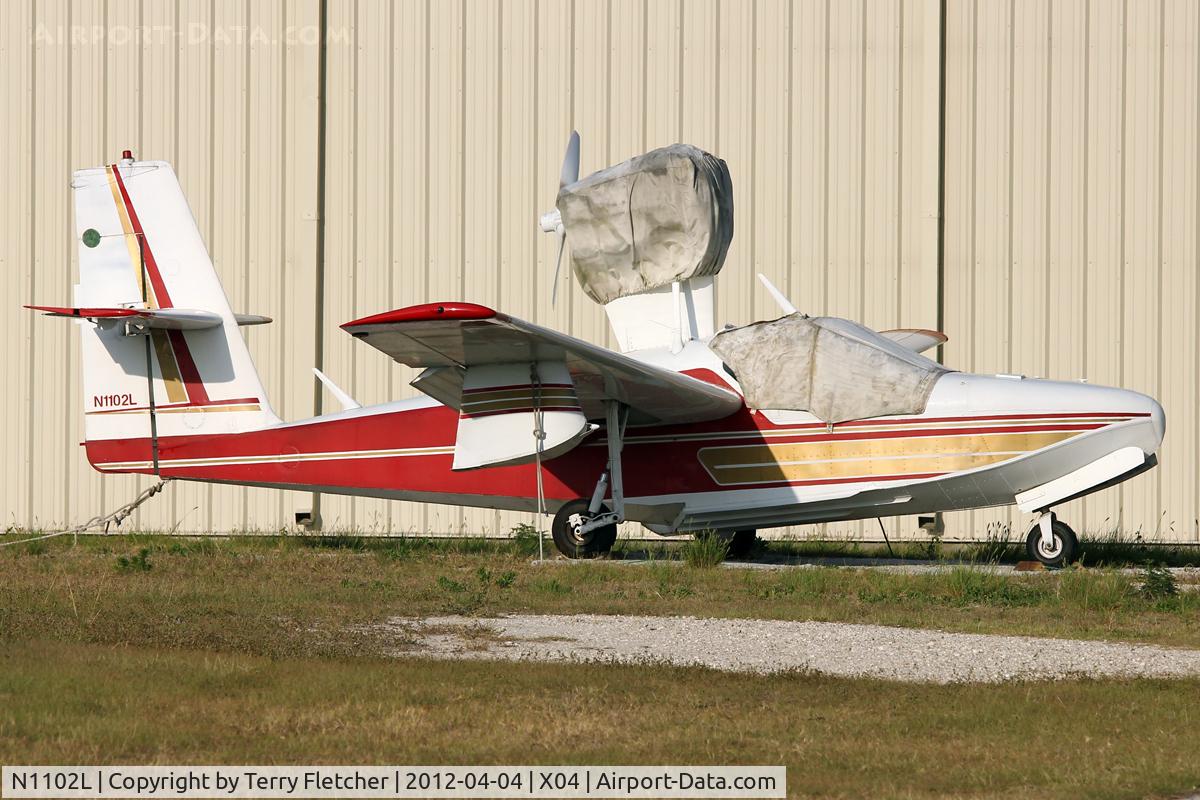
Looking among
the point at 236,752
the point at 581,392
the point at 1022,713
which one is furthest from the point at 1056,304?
the point at 236,752

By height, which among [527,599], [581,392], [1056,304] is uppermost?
[1056,304]

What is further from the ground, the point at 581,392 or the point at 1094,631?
the point at 581,392

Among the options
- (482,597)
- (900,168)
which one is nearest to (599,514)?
(482,597)

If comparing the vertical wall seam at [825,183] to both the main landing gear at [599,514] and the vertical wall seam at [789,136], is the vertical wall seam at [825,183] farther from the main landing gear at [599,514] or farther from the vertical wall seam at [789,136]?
the main landing gear at [599,514]

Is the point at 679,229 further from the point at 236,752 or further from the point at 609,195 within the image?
the point at 236,752

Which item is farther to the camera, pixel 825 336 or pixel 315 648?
pixel 825 336

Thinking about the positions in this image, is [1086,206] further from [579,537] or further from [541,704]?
[541,704]

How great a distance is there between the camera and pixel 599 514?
12.9 meters

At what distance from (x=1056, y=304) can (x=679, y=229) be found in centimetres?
608

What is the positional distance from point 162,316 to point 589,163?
6.44 metres

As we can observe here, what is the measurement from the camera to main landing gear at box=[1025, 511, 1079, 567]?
1240 cm

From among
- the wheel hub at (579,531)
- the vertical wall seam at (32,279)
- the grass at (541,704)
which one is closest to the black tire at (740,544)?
the wheel hub at (579,531)

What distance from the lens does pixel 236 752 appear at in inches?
197

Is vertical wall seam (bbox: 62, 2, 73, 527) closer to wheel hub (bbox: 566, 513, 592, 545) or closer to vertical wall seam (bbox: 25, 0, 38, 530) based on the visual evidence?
vertical wall seam (bbox: 25, 0, 38, 530)
